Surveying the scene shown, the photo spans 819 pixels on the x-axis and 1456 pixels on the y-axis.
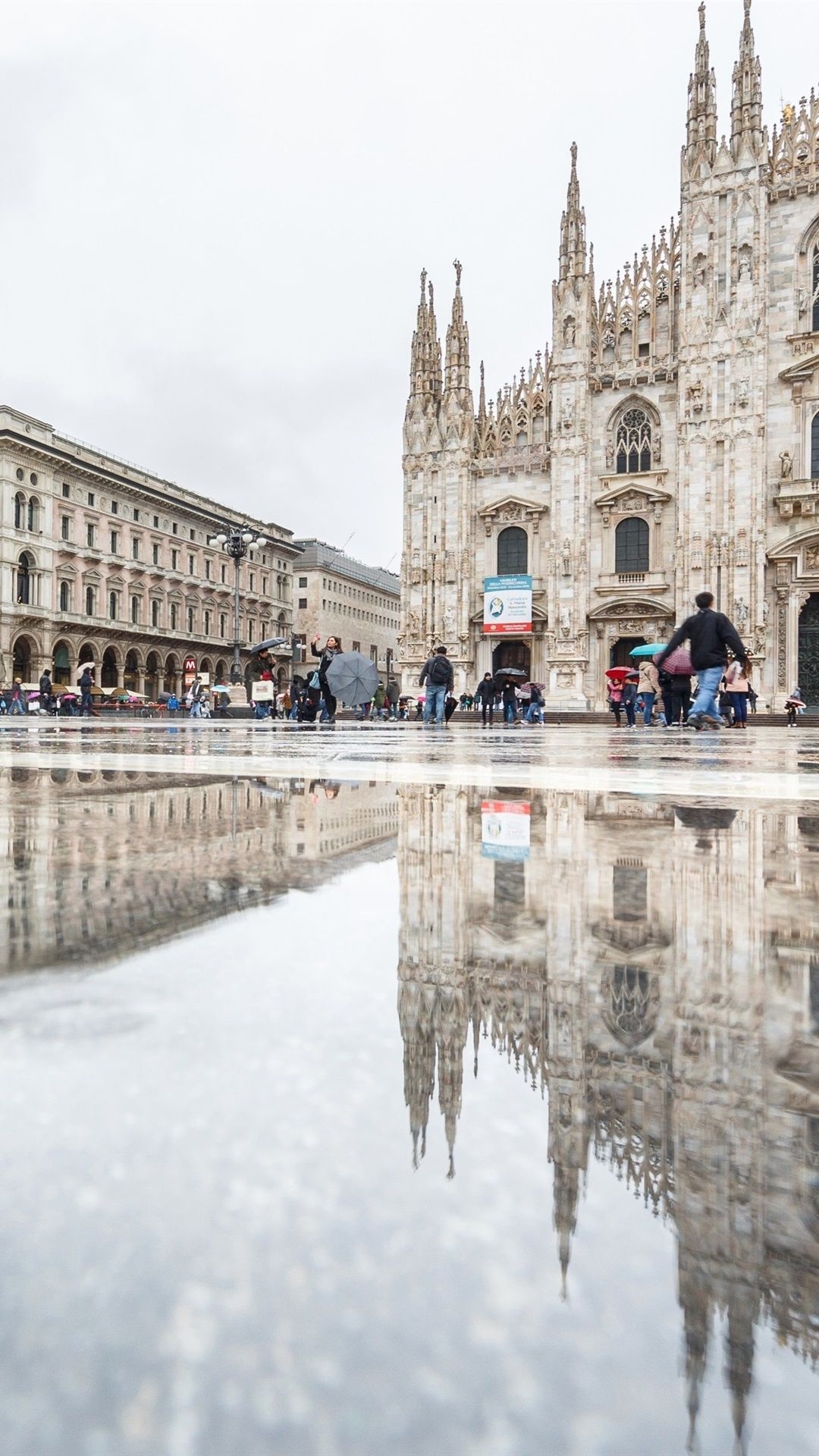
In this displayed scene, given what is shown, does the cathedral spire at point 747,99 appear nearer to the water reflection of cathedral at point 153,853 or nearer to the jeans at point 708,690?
the jeans at point 708,690

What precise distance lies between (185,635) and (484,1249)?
167ft

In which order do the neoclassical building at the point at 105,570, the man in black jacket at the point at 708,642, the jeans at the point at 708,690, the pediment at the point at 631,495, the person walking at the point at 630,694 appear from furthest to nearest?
the neoclassical building at the point at 105,570, the pediment at the point at 631,495, the person walking at the point at 630,694, the jeans at the point at 708,690, the man in black jacket at the point at 708,642

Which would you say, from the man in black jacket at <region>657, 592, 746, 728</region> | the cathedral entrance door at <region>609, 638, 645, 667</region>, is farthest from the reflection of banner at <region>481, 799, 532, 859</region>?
the cathedral entrance door at <region>609, 638, 645, 667</region>

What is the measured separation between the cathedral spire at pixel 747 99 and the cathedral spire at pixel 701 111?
1.84ft

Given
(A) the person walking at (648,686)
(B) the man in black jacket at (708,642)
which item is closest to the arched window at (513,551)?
(A) the person walking at (648,686)

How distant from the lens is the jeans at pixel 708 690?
901 cm

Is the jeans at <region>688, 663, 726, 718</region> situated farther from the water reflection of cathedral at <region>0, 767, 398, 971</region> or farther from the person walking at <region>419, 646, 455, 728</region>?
the water reflection of cathedral at <region>0, 767, 398, 971</region>

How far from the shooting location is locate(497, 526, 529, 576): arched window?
2791 centimetres

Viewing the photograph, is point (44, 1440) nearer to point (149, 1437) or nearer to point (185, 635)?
point (149, 1437)

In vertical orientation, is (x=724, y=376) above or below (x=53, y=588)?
above

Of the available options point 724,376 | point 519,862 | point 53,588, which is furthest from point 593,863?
point 53,588

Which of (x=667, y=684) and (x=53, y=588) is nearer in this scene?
(x=667, y=684)

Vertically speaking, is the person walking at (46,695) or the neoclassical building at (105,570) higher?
the neoclassical building at (105,570)

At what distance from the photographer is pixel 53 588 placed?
132 ft
